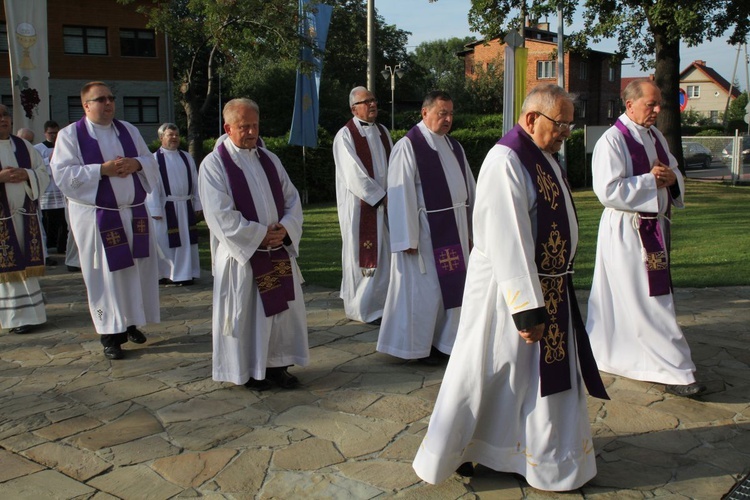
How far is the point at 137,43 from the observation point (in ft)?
117

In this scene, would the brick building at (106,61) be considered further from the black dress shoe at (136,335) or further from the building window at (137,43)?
the black dress shoe at (136,335)

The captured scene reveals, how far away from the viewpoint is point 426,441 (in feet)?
12.2

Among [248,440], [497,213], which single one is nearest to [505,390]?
[497,213]

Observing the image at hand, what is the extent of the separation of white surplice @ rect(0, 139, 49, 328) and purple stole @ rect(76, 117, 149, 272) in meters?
1.25

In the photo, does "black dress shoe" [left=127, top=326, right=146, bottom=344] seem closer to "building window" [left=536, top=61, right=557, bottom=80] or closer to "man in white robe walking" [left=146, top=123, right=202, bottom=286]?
"man in white robe walking" [left=146, top=123, right=202, bottom=286]

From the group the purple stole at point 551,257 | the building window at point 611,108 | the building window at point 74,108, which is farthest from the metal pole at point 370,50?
the building window at point 611,108

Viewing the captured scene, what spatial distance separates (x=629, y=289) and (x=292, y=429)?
2587 mm

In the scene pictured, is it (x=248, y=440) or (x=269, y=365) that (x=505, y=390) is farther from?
(x=269, y=365)

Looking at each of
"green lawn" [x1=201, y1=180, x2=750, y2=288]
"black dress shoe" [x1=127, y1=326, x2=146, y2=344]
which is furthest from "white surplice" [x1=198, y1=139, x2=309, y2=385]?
"green lawn" [x1=201, y1=180, x2=750, y2=288]

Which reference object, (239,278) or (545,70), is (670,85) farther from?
(545,70)

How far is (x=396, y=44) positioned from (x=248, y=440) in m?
57.5

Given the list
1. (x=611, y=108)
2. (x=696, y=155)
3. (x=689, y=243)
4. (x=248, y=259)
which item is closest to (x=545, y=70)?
(x=611, y=108)

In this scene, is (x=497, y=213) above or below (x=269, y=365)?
above

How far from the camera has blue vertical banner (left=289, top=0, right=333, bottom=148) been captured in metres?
15.1
